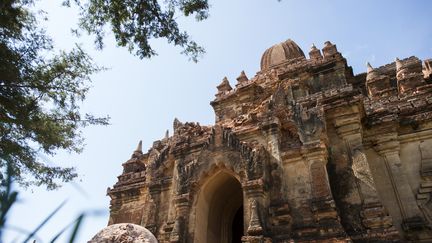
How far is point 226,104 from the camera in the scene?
17.6 m

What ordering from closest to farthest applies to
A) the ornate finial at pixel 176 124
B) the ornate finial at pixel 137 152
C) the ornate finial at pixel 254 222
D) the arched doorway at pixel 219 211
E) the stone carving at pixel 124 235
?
the stone carving at pixel 124 235, the ornate finial at pixel 254 222, the arched doorway at pixel 219 211, the ornate finial at pixel 176 124, the ornate finial at pixel 137 152

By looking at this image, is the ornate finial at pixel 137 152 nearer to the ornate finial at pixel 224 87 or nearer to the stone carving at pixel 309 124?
the ornate finial at pixel 224 87

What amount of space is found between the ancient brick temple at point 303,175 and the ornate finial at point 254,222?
0.03 metres

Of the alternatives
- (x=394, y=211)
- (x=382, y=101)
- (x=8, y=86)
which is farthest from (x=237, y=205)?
(x=8, y=86)

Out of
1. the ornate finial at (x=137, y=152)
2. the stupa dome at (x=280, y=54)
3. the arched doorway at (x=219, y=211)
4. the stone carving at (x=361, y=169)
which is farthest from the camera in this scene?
the stupa dome at (x=280, y=54)

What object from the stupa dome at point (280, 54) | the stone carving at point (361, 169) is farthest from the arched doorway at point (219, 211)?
the stupa dome at point (280, 54)

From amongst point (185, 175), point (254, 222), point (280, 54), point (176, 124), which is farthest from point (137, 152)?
point (280, 54)

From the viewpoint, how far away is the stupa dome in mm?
20219

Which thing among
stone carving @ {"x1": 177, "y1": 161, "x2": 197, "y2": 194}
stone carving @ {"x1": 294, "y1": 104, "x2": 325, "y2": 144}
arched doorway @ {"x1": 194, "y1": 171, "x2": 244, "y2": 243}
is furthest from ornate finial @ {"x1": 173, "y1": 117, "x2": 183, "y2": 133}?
stone carving @ {"x1": 294, "y1": 104, "x2": 325, "y2": 144}

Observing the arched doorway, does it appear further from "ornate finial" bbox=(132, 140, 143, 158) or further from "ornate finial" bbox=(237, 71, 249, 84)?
"ornate finial" bbox=(237, 71, 249, 84)

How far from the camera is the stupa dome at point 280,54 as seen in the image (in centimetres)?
2022

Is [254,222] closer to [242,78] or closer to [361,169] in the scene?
[361,169]

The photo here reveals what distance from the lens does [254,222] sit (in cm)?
865

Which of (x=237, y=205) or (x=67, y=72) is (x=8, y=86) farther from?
(x=237, y=205)
